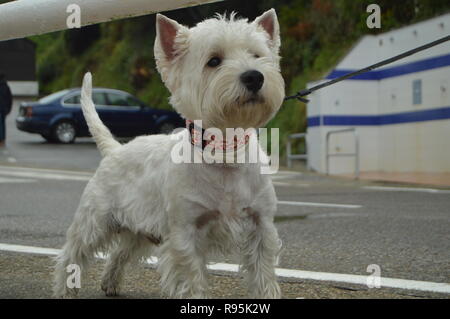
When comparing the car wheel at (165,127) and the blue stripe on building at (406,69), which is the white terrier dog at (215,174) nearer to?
the blue stripe on building at (406,69)

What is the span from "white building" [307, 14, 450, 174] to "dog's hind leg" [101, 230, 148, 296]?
13.4 metres

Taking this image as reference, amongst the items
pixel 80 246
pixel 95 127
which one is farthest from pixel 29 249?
pixel 80 246

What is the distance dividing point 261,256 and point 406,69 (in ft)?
49.9

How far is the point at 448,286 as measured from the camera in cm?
431

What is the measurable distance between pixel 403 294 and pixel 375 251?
1.69 metres

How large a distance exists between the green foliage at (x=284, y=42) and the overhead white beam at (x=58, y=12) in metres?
14.7

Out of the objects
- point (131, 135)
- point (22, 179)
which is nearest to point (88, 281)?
point (22, 179)

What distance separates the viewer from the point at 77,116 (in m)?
23.6

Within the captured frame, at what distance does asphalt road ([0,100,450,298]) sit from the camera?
510 centimetres

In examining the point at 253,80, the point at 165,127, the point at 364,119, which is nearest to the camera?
the point at 253,80

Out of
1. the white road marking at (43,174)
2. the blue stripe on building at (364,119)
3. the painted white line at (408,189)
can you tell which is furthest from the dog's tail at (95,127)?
the blue stripe on building at (364,119)

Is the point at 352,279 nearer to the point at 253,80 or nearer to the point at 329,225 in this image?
the point at 253,80

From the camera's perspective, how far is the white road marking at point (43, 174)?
14148 millimetres
